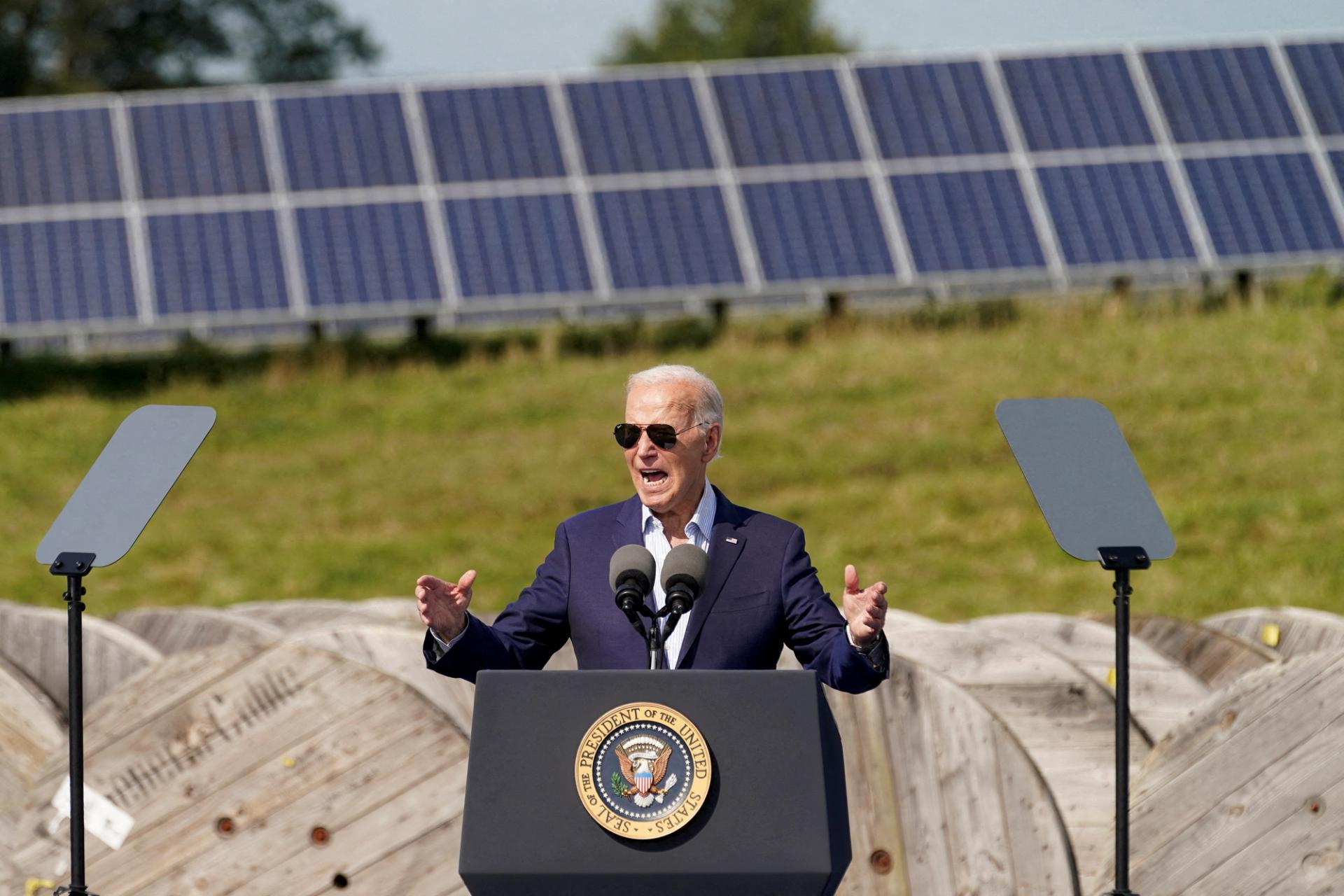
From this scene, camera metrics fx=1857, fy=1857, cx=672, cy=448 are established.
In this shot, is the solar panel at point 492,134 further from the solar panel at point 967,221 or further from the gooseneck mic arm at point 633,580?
the gooseneck mic arm at point 633,580

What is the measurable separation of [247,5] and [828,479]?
3231cm

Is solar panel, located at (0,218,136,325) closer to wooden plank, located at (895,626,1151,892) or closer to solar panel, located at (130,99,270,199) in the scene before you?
solar panel, located at (130,99,270,199)

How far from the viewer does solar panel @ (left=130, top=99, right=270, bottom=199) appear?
15.8 metres

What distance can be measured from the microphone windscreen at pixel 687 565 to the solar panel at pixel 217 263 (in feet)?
36.2

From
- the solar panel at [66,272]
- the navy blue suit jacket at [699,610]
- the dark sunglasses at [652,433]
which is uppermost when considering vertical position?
the solar panel at [66,272]

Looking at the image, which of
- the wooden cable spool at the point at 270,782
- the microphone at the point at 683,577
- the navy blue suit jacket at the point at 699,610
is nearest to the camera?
the microphone at the point at 683,577

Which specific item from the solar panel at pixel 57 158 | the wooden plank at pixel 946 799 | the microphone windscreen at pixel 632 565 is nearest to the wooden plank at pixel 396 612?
the wooden plank at pixel 946 799

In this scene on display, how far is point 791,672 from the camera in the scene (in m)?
3.69

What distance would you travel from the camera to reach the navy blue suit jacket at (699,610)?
4312 millimetres

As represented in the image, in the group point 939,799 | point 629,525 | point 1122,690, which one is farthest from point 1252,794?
point 629,525

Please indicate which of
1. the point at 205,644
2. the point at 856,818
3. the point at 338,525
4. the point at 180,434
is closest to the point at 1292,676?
the point at 856,818

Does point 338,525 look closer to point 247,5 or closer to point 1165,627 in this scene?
point 1165,627

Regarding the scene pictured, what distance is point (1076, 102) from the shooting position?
17031mm

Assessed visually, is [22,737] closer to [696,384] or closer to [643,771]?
[696,384]
